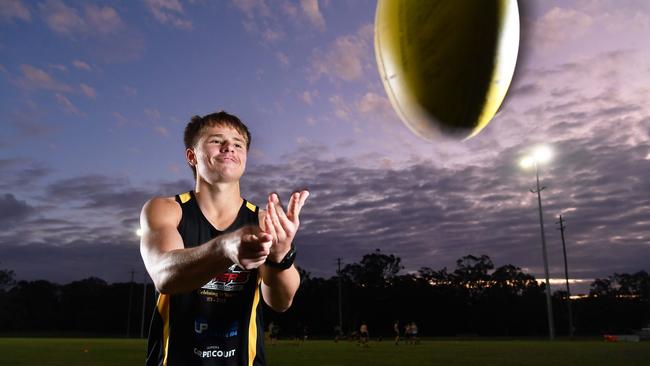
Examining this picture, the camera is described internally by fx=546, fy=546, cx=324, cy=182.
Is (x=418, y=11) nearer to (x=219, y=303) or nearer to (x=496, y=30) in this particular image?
(x=496, y=30)

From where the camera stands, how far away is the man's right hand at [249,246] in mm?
1983

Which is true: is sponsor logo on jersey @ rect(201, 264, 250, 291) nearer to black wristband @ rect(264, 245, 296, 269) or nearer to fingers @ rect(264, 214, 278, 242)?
black wristband @ rect(264, 245, 296, 269)

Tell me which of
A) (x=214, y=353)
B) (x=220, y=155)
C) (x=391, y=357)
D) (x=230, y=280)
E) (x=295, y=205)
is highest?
(x=220, y=155)

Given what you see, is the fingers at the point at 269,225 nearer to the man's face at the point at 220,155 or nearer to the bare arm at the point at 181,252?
the bare arm at the point at 181,252

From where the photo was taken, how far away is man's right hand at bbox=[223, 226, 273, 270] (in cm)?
198

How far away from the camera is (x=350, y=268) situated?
8112 centimetres

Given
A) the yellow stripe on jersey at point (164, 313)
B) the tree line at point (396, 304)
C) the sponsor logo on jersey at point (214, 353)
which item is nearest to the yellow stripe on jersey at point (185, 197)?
the yellow stripe on jersey at point (164, 313)

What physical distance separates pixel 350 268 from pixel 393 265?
637cm

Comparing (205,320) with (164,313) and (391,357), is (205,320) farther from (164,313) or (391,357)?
(391,357)

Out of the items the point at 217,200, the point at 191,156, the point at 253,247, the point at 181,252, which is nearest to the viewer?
the point at 253,247

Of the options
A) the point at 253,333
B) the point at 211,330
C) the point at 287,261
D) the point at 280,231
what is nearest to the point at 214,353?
the point at 211,330

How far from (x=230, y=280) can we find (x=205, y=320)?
0.25 metres

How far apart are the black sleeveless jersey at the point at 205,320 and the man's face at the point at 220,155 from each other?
9.7 inches

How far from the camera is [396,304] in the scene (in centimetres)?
7400
